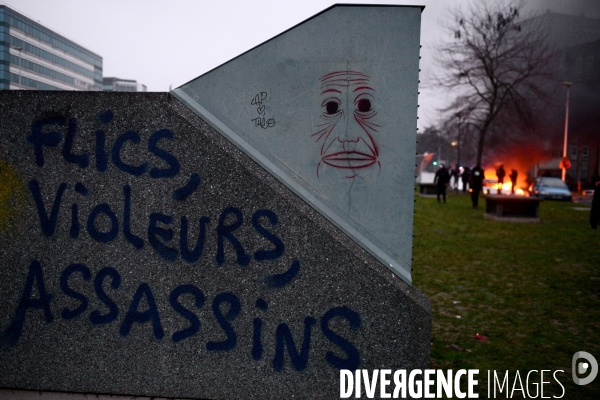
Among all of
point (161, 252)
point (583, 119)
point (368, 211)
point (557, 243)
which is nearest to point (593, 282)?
point (557, 243)

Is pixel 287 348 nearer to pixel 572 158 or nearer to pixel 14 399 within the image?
pixel 14 399

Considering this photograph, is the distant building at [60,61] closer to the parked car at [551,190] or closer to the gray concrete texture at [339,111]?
the parked car at [551,190]

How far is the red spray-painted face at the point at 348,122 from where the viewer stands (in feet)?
10.7

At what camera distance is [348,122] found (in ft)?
10.8

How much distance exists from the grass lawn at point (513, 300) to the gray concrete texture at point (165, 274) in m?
1.55

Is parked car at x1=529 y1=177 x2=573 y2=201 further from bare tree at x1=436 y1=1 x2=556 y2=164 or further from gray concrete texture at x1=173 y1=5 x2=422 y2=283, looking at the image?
gray concrete texture at x1=173 y1=5 x2=422 y2=283

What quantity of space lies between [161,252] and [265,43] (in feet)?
5.23

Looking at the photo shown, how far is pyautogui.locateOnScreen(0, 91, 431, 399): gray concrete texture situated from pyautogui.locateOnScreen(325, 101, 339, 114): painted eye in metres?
0.63

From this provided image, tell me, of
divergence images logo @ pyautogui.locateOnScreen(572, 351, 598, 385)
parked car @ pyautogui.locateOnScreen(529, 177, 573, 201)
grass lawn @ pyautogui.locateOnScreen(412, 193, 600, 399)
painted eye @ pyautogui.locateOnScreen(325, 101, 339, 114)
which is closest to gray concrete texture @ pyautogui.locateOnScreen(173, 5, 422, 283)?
painted eye @ pyautogui.locateOnScreen(325, 101, 339, 114)

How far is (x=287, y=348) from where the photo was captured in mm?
3127

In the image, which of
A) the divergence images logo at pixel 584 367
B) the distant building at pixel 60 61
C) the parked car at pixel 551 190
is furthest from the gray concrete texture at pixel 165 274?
the distant building at pixel 60 61

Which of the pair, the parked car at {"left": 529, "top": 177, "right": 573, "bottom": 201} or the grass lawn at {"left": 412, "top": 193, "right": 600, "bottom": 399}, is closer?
the grass lawn at {"left": 412, "top": 193, "right": 600, "bottom": 399}

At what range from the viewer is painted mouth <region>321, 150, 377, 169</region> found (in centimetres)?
328

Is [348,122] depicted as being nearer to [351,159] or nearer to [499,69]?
[351,159]
